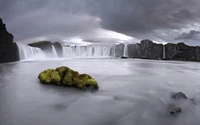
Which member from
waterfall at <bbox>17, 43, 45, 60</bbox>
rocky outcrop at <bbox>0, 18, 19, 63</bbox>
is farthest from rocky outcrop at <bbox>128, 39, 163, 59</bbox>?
rocky outcrop at <bbox>0, 18, 19, 63</bbox>

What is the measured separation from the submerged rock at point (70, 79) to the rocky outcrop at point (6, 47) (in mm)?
32711

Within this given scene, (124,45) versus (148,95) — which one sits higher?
(124,45)

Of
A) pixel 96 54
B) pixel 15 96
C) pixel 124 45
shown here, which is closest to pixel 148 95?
pixel 15 96

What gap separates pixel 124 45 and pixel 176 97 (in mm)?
94444

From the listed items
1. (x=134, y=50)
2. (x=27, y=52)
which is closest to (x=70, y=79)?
(x=27, y=52)

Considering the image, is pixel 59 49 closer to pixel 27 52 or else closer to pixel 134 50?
pixel 27 52

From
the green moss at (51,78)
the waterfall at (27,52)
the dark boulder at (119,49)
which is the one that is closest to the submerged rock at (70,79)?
the green moss at (51,78)

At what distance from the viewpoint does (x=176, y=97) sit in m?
9.86

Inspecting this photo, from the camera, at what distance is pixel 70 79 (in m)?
12.0

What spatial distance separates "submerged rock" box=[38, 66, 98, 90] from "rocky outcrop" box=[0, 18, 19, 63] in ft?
107

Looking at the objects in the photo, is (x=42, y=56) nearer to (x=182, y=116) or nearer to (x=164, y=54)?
(x=182, y=116)

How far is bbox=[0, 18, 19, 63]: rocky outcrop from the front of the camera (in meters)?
40.3

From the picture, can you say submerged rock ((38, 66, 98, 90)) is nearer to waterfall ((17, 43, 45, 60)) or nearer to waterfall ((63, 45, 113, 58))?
waterfall ((17, 43, 45, 60))

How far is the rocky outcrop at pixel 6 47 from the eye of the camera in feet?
132
